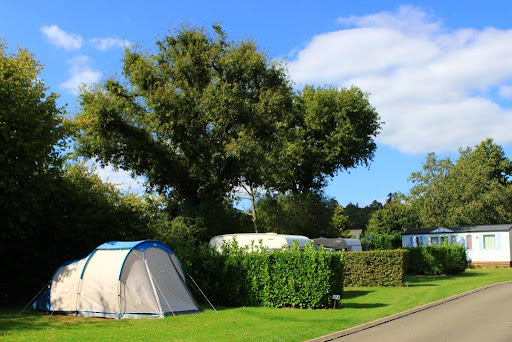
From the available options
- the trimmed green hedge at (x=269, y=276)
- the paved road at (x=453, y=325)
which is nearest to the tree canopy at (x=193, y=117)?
the trimmed green hedge at (x=269, y=276)

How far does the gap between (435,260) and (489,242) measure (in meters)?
11.6

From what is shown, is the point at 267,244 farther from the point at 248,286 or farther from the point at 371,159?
the point at 371,159

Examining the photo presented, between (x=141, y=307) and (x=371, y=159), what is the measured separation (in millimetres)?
34303

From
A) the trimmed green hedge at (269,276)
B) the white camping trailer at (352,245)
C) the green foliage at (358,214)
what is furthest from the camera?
the green foliage at (358,214)

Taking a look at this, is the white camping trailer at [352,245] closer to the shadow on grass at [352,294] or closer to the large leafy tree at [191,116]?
the large leafy tree at [191,116]

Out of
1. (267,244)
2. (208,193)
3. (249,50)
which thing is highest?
(249,50)

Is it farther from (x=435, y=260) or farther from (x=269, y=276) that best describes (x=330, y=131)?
(x=269, y=276)

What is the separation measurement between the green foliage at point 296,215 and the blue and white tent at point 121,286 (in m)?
22.1

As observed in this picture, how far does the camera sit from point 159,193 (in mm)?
30078

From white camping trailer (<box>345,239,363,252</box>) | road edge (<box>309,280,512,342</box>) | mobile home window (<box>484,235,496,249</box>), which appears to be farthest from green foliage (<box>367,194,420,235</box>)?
road edge (<box>309,280,512,342</box>)

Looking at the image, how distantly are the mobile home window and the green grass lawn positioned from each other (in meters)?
23.2

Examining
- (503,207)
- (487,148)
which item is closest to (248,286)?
(503,207)

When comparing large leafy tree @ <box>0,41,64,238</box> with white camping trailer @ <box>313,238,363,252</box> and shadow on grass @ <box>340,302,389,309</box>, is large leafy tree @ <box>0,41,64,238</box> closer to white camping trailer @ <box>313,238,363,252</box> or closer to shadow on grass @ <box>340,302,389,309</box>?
shadow on grass @ <box>340,302,389,309</box>

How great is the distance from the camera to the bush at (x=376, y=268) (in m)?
23.5
